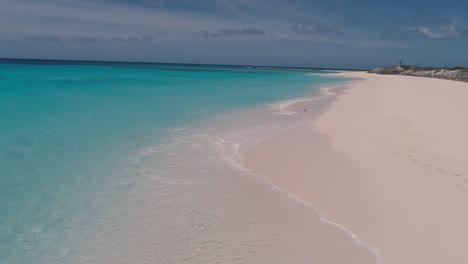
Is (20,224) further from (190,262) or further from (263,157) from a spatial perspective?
(263,157)

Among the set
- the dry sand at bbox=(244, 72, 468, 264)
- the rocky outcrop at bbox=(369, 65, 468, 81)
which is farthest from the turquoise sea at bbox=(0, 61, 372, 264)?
the rocky outcrop at bbox=(369, 65, 468, 81)

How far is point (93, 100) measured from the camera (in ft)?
63.4

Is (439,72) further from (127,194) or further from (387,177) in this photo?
(127,194)

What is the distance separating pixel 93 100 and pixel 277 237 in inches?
680

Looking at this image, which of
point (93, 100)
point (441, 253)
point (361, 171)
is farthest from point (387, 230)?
point (93, 100)

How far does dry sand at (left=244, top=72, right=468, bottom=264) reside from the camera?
4.39 meters

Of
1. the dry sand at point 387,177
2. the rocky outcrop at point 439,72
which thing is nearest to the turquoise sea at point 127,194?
the dry sand at point 387,177

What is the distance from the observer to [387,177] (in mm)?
6520

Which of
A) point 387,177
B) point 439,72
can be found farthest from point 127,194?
point 439,72

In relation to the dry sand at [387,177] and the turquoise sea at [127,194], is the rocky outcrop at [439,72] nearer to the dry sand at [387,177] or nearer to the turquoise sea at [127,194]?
the dry sand at [387,177]

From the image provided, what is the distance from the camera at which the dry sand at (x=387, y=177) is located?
14.4ft

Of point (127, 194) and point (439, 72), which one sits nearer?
point (127, 194)

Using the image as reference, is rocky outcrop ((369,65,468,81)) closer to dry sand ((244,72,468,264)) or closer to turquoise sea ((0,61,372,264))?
dry sand ((244,72,468,264))

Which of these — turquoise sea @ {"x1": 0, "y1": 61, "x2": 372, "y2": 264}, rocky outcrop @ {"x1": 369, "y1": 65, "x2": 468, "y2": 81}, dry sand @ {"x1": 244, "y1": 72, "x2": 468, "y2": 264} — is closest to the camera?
turquoise sea @ {"x1": 0, "y1": 61, "x2": 372, "y2": 264}
